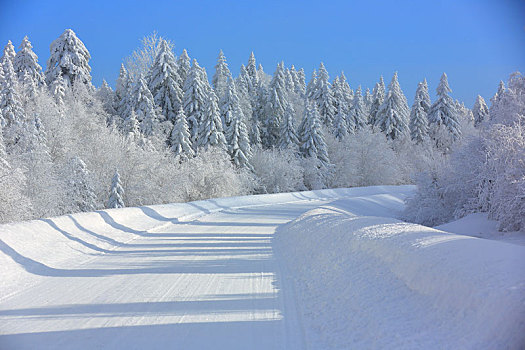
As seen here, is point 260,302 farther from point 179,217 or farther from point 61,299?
point 179,217

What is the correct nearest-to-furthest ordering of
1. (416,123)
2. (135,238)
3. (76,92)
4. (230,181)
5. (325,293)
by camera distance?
(325,293), (135,238), (230,181), (76,92), (416,123)

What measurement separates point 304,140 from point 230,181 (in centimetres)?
1631

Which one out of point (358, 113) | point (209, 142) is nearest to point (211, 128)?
point (209, 142)

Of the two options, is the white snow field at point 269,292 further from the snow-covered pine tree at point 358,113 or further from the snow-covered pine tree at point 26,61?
the snow-covered pine tree at point 358,113

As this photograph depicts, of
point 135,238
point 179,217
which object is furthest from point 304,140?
point 135,238

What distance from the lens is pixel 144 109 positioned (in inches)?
1532

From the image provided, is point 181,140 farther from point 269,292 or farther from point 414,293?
point 414,293

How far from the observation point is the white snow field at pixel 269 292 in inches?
177

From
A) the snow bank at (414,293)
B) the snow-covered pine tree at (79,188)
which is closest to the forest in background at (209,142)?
the snow-covered pine tree at (79,188)

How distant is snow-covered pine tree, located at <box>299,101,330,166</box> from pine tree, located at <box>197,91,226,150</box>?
40.4ft

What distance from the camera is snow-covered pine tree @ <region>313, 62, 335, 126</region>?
56.6 m

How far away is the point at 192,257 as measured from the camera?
9.71 metres

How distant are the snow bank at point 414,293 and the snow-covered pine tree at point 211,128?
1163 inches

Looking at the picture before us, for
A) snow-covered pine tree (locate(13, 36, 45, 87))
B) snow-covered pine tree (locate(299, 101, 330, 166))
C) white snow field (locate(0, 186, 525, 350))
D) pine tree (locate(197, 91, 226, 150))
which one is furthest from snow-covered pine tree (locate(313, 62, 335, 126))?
white snow field (locate(0, 186, 525, 350))
